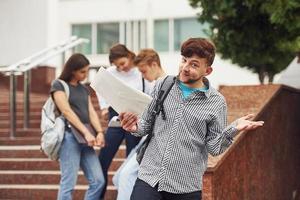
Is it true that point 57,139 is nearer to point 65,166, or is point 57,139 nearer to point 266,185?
point 65,166

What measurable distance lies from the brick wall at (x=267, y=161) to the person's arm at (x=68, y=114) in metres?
1.38

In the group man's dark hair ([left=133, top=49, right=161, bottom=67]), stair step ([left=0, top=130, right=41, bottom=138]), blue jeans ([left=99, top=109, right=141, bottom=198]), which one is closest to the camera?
man's dark hair ([left=133, top=49, right=161, bottom=67])

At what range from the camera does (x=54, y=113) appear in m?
6.43

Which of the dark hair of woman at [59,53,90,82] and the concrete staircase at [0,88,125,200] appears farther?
the concrete staircase at [0,88,125,200]

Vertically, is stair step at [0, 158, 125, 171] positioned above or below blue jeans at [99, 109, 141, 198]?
below

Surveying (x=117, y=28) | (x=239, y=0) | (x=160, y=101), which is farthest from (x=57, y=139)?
(x=117, y=28)

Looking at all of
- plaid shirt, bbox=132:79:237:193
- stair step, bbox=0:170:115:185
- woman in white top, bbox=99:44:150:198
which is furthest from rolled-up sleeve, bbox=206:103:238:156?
stair step, bbox=0:170:115:185

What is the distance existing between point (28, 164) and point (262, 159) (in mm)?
3495

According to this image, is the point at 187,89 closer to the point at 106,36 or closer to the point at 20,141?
the point at 20,141

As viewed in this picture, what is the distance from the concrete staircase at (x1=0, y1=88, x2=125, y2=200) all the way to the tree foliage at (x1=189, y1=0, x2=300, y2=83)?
1969mm

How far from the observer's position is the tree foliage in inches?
313

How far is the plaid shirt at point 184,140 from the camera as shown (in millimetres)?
4168

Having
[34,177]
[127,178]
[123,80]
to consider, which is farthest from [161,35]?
[127,178]

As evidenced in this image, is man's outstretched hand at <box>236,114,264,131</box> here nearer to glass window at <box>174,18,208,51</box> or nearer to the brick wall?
the brick wall
